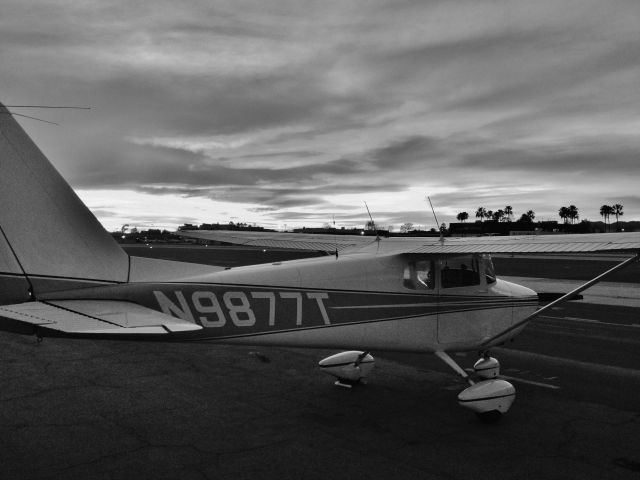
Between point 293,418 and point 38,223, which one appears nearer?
point 38,223

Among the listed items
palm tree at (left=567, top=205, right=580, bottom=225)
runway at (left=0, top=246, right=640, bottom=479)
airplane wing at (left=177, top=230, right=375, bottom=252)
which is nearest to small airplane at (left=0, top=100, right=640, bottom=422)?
runway at (left=0, top=246, right=640, bottom=479)

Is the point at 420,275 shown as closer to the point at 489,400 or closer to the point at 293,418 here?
the point at 489,400

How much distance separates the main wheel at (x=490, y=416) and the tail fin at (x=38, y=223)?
5288 mm

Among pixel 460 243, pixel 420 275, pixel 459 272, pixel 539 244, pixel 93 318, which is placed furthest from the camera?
Result: pixel 459 272

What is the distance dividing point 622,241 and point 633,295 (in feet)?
59.6

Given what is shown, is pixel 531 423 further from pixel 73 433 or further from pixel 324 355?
pixel 73 433

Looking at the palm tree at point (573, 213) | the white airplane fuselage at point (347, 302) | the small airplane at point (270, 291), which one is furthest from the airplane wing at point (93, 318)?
the palm tree at point (573, 213)

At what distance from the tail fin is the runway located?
1963 millimetres

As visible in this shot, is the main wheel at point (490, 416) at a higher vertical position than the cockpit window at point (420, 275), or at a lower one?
lower

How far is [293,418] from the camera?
7086 mm

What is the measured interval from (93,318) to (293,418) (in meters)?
3.01

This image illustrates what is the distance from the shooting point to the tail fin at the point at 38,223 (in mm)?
6023

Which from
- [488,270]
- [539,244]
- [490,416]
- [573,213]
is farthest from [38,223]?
[573,213]

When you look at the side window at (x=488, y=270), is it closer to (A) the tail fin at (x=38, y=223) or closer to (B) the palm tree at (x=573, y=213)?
(A) the tail fin at (x=38, y=223)
